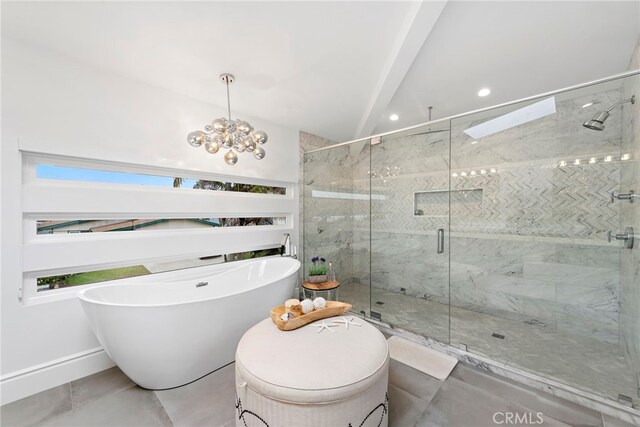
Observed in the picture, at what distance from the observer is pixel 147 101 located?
7.55ft

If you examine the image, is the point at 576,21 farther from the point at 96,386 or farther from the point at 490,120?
the point at 96,386

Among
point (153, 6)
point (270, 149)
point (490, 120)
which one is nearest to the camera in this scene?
point (153, 6)

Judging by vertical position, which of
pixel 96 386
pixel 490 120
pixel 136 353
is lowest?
pixel 96 386

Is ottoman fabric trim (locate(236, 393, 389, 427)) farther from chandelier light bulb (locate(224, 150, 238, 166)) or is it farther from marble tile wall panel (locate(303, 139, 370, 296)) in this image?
marble tile wall panel (locate(303, 139, 370, 296))

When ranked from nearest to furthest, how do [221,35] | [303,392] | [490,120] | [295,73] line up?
[303,392]
[221,35]
[295,73]
[490,120]

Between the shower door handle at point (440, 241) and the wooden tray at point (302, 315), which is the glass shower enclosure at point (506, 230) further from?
the wooden tray at point (302, 315)

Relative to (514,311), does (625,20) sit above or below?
above

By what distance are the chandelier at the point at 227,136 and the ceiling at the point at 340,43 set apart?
0.40m

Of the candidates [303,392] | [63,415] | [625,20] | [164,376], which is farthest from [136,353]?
[625,20]

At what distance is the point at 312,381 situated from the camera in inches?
45.9

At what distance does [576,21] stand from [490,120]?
1.28 meters

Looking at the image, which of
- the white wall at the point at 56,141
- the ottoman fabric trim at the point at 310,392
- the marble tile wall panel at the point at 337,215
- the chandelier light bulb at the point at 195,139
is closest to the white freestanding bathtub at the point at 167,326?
the white wall at the point at 56,141

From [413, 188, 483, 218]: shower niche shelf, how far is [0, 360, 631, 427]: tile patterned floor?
200 cm

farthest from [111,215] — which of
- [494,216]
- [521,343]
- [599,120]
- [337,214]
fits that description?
[599,120]
